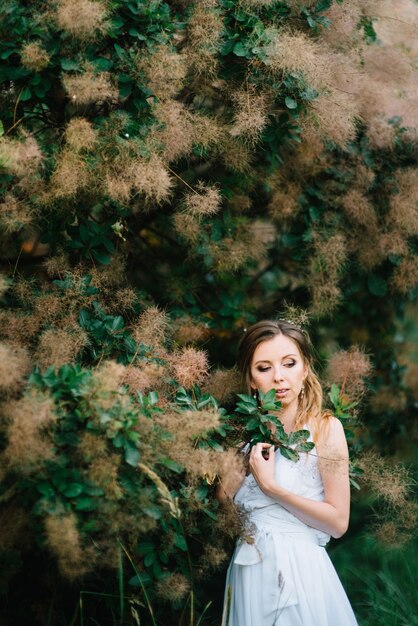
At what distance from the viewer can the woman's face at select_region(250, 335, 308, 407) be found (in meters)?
2.76

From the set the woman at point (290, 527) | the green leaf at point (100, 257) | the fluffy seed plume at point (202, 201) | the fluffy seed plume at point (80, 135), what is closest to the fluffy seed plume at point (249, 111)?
the fluffy seed plume at point (202, 201)

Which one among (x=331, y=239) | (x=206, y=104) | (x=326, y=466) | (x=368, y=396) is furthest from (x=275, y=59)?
(x=368, y=396)

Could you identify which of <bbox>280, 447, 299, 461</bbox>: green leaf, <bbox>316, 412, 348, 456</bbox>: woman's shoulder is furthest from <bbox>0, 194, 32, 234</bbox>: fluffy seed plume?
<bbox>316, 412, 348, 456</bbox>: woman's shoulder

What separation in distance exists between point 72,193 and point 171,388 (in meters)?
0.92

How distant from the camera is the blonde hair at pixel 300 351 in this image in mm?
2842

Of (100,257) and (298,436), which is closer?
(298,436)

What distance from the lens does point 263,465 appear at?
8.39 ft

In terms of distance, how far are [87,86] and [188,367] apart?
1235 mm

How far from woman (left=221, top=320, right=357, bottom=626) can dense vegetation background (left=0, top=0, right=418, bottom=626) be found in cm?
14

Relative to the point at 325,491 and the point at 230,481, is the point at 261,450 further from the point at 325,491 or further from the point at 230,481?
the point at 325,491

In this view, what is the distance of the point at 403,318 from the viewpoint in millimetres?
3984

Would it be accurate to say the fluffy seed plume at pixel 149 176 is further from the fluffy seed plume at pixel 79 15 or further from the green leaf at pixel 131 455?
the green leaf at pixel 131 455

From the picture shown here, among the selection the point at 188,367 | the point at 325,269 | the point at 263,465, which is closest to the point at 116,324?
the point at 188,367

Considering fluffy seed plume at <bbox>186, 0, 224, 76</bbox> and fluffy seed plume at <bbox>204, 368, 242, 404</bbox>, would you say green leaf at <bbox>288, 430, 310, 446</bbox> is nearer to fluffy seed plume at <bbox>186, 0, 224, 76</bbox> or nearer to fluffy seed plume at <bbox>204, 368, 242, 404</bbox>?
fluffy seed plume at <bbox>204, 368, 242, 404</bbox>
